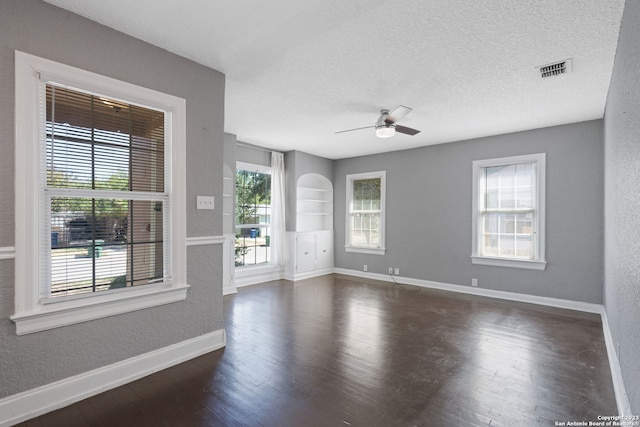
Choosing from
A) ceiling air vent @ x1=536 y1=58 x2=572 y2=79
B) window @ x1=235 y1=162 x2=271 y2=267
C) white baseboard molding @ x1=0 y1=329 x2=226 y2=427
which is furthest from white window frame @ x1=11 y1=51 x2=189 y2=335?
ceiling air vent @ x1=536 y1=58 x2=572 y2=79

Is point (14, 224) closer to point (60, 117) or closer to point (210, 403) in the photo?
point (60, 117)

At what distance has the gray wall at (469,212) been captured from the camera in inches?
169

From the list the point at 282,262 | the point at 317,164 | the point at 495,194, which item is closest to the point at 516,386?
the point at 495,194

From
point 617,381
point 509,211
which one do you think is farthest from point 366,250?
point 617,381

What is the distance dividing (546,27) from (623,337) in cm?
225

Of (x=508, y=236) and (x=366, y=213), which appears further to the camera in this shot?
(x=366, y=213)

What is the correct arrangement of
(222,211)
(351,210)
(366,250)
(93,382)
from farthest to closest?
(351,210)
(366,250)
(222,211)
(93,382)

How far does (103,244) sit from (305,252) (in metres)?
4.47

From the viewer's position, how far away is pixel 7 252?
1.92m

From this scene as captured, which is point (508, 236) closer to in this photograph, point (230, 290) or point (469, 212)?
point (469, 212)

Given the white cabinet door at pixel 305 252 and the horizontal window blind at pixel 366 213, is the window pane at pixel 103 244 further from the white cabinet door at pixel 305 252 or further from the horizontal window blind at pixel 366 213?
the horizontal window blind at pixel 366 213

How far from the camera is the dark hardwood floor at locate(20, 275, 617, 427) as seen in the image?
2031mm

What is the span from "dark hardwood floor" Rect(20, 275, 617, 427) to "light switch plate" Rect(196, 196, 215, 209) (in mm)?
1391

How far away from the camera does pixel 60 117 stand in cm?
218
